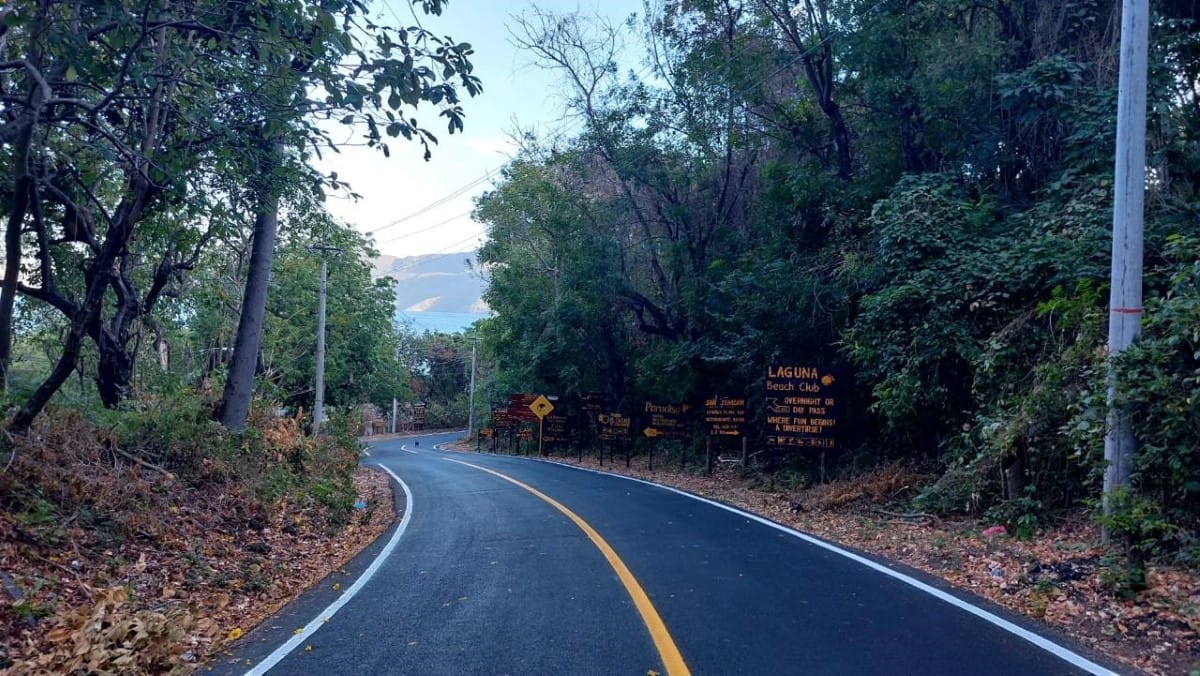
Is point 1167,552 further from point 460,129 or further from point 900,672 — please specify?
point 460,129

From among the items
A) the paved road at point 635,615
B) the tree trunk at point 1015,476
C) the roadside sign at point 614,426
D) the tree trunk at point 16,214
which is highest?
the tree trunk at point 16,214

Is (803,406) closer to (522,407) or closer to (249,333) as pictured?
(249,333)

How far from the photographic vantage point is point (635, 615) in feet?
24.5

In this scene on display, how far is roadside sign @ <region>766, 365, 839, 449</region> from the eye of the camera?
674 inches

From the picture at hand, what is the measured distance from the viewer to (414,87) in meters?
7.69

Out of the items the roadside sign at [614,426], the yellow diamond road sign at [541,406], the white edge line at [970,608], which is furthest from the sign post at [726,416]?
the yellow diamond road sign at [541,406]

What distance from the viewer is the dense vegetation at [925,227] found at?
A: 428 inches

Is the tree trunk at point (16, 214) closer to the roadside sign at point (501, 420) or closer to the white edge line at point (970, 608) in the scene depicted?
the white edge line at point (970, 608)

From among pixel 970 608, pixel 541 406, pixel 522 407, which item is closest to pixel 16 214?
pixel 970 608

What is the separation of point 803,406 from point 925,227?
440 centimetres

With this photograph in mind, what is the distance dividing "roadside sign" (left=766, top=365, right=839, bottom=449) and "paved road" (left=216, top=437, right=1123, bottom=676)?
4752 millimetres

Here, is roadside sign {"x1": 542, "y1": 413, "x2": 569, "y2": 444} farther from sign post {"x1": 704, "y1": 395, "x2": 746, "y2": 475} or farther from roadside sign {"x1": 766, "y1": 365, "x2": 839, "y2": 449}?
roadside sign {"x1": 766, "y1": 365, "x2": 839, "y2": 449}

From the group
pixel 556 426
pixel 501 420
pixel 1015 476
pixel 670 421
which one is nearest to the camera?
pixel 1015 476

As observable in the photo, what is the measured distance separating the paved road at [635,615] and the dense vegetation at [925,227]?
2.74 meters
